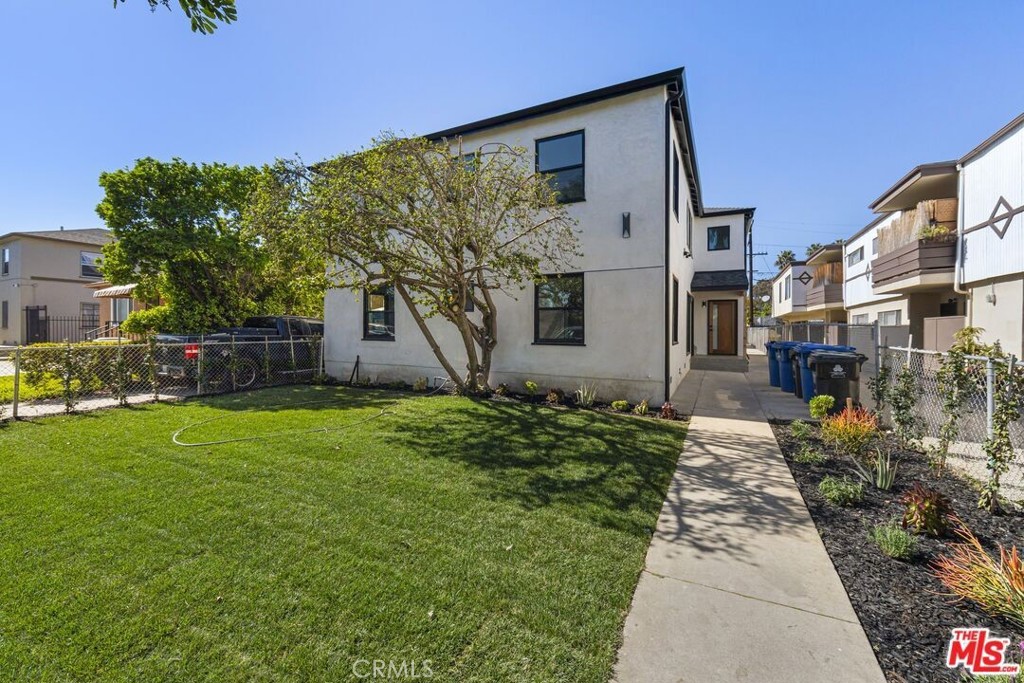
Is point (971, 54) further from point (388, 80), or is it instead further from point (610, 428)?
point (388, 80)

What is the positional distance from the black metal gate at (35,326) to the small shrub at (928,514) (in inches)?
1355

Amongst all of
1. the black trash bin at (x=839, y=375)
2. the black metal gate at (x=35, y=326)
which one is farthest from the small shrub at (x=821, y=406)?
the black metal gate at (x=35, y=326)

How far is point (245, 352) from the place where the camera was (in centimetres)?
1031

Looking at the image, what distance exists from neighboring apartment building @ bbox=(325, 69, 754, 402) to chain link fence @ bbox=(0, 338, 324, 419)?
339 cm

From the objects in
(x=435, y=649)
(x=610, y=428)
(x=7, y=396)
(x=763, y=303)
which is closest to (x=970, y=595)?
(x=435, y=649)

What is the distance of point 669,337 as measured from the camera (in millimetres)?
8336

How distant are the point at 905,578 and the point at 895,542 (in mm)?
313

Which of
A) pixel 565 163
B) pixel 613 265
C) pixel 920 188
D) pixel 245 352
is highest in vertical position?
pixel 920 188

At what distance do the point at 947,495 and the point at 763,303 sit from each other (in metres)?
56.4

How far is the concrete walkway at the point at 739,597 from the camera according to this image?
2.06 meters

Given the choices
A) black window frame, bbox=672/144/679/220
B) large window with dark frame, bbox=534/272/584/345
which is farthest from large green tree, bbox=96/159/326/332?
black window frame, bbox=672/144/679/220

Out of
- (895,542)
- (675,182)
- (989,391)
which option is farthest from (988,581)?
(675,182)

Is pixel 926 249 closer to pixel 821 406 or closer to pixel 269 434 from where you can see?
pixel 821 406

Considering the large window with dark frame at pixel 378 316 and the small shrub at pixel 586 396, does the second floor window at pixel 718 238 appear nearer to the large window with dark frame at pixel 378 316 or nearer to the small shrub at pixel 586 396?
the small shrub at pixel 586 396
